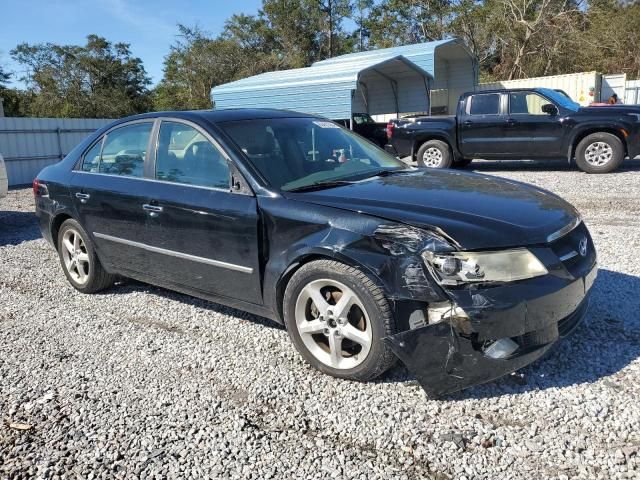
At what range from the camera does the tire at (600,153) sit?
10734mm

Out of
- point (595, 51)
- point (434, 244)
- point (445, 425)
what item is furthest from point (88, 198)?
point (595, 51)

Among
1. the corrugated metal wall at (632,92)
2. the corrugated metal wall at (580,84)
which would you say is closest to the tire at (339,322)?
the corrugated metal wall at (580,84)

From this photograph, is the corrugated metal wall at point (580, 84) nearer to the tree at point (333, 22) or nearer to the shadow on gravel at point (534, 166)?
the shadow on gravel at point (534, 166)

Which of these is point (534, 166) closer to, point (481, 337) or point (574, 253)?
point (574, 253)

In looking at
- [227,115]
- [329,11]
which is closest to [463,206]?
[227,115]

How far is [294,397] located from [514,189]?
2002 mm

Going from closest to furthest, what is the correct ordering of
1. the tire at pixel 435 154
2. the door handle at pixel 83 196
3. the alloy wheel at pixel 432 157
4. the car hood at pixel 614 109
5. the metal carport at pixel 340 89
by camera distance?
the door handle at pixel 83 196, the car hood at pixel 614 109, the tire at pixel 435 154, the alloy wheel at pixel 432 157, the metal carport at pixel 340 89

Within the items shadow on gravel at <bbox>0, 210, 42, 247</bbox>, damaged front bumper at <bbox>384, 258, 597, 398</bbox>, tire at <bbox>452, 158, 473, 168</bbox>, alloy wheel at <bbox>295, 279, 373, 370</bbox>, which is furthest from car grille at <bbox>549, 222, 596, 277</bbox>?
tire at <bbox>452, 158, 473, 168</bbox>

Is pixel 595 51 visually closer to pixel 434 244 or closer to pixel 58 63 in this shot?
pixel 434 244

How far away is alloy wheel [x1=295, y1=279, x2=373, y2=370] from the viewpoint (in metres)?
3.05

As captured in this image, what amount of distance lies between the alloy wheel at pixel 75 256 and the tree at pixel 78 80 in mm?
37830

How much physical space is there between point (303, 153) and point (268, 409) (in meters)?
1.85

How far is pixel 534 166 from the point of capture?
13.2 metres

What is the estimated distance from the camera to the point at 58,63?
135 feet
